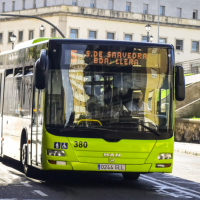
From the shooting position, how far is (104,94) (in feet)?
36.7

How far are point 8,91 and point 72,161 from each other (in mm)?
4224

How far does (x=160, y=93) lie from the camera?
11.4 meters

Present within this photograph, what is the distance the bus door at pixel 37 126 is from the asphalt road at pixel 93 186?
1.67ft

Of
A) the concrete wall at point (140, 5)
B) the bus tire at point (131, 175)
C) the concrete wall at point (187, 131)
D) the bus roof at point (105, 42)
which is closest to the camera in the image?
the bus roof at point (105, 42)

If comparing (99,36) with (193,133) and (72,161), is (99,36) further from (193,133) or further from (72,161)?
(72,161)

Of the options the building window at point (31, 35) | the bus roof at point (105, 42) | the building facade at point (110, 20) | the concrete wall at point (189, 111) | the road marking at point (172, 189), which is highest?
the building facade at point (110, 20)

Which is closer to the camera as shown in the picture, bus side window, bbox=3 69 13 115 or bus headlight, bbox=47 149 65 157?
bus headlight, bbox=47 149 65 157

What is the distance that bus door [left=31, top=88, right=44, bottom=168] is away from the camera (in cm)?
1157

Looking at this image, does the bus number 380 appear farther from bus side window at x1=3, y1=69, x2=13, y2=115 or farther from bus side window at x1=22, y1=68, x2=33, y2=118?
bus side window at x1=3, y1=69, x2=13, y2=115

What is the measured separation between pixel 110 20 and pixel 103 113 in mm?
63807

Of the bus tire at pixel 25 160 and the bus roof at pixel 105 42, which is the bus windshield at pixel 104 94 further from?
the bus tire at pixel 25 160

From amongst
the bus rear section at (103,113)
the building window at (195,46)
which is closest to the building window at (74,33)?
the building window at (195,46)

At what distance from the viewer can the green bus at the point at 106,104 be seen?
1119 centimetres

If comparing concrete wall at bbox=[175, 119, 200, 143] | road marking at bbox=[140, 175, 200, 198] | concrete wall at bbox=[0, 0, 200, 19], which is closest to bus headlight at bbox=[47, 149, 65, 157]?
road marking at bbox=[140, 175, 200, 198]
